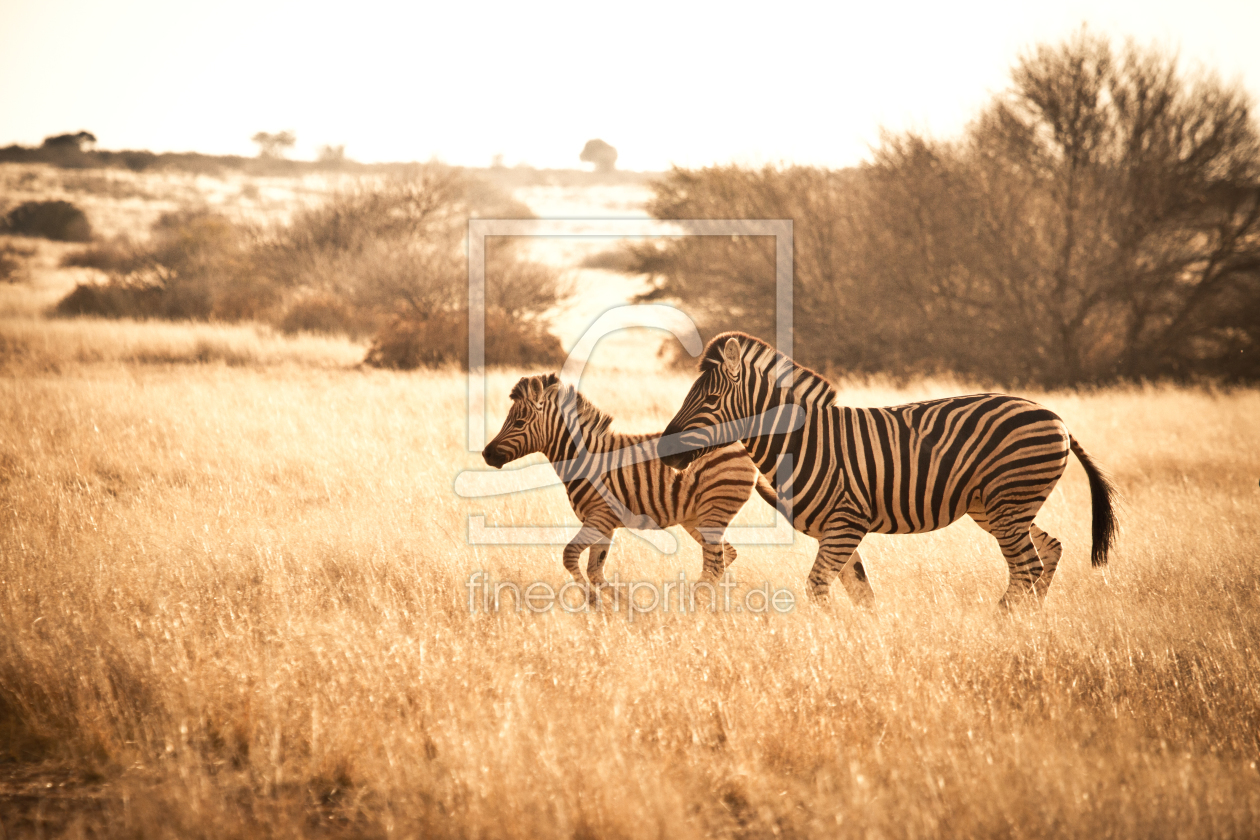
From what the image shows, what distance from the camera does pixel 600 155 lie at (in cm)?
10169

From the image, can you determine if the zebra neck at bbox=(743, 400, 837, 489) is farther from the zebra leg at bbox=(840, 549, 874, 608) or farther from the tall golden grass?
the tall golden grass

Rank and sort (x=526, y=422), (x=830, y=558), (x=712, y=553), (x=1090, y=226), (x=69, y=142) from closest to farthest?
(x=830, y=558), (x=526, y=422), (x=712, y=553), (x=1090, y=226), (x=69, y=142)

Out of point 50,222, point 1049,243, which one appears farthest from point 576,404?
point 50,222

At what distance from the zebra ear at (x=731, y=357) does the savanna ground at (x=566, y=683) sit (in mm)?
1576

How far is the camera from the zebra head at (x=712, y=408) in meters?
5.17

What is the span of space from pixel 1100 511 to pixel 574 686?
370 centimetres

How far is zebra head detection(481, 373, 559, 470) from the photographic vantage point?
5.61 m

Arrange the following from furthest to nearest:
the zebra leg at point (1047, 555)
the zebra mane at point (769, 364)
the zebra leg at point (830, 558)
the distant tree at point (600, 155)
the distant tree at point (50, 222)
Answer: the distant tree at point (600, 155)
the distant tree at point (50, 222)
the zebra leg at point (1047, 555)
the zebra mane at point (769, 364)
the zebra leg at point (830, 558)

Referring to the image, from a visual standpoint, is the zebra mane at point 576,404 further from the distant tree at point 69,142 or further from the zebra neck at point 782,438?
the distant tree at point 69,142

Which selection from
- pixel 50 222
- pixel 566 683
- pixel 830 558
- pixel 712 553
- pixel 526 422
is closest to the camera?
pixel 566 683

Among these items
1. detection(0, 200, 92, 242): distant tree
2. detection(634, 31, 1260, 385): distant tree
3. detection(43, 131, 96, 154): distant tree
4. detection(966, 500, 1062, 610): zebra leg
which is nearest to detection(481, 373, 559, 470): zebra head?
detection(966, 500, 1062, 610): zebra leg

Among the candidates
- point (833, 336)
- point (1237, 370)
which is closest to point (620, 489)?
point (833, 336)

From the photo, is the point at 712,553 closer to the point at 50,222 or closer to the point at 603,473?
the point at 603,473

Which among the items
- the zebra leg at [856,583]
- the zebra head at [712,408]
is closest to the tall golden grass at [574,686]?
the zebra leg at [856,583]
